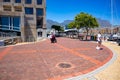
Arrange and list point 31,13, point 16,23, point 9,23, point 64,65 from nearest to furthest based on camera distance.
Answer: point 64,65 < point 9,23 < point 16,23 < point 31,13

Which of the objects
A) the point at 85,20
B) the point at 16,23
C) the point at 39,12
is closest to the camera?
the point at 85,20

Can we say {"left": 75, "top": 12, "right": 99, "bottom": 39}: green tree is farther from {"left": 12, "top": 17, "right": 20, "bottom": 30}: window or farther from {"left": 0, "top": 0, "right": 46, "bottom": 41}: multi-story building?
{"left": 0, "top": 0, "right": 46, "bottom": 41}: multi-story building

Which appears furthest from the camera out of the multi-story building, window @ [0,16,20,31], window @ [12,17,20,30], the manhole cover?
the multi-story building

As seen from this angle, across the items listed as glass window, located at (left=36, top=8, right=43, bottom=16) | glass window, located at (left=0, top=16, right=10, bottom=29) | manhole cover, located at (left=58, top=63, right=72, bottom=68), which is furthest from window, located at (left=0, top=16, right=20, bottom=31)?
manhole cover, located at (left=58, top=63, right=72, bottom=68)

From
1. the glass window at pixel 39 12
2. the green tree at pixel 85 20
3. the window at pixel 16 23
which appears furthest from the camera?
the glass window at pixel 39 12

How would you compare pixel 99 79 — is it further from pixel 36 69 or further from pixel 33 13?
pixel 33 13

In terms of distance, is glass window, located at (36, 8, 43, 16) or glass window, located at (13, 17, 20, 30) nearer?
glass window, located at (13, 17, 20, 30)

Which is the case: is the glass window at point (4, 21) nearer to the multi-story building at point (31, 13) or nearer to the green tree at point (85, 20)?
the multi-story building at point (31, 13)

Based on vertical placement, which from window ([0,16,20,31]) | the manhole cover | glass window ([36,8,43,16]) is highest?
glass window ([36,8,43,16])

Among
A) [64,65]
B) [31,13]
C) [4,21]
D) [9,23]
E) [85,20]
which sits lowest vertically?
[64,65]

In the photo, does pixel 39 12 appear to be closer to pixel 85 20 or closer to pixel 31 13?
pixel 31 13

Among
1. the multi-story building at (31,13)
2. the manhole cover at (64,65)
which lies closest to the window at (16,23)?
the multi-story building at (31,13)

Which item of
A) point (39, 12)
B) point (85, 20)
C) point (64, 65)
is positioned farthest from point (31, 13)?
point (64, 65)

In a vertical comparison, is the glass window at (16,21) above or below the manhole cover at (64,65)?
above
